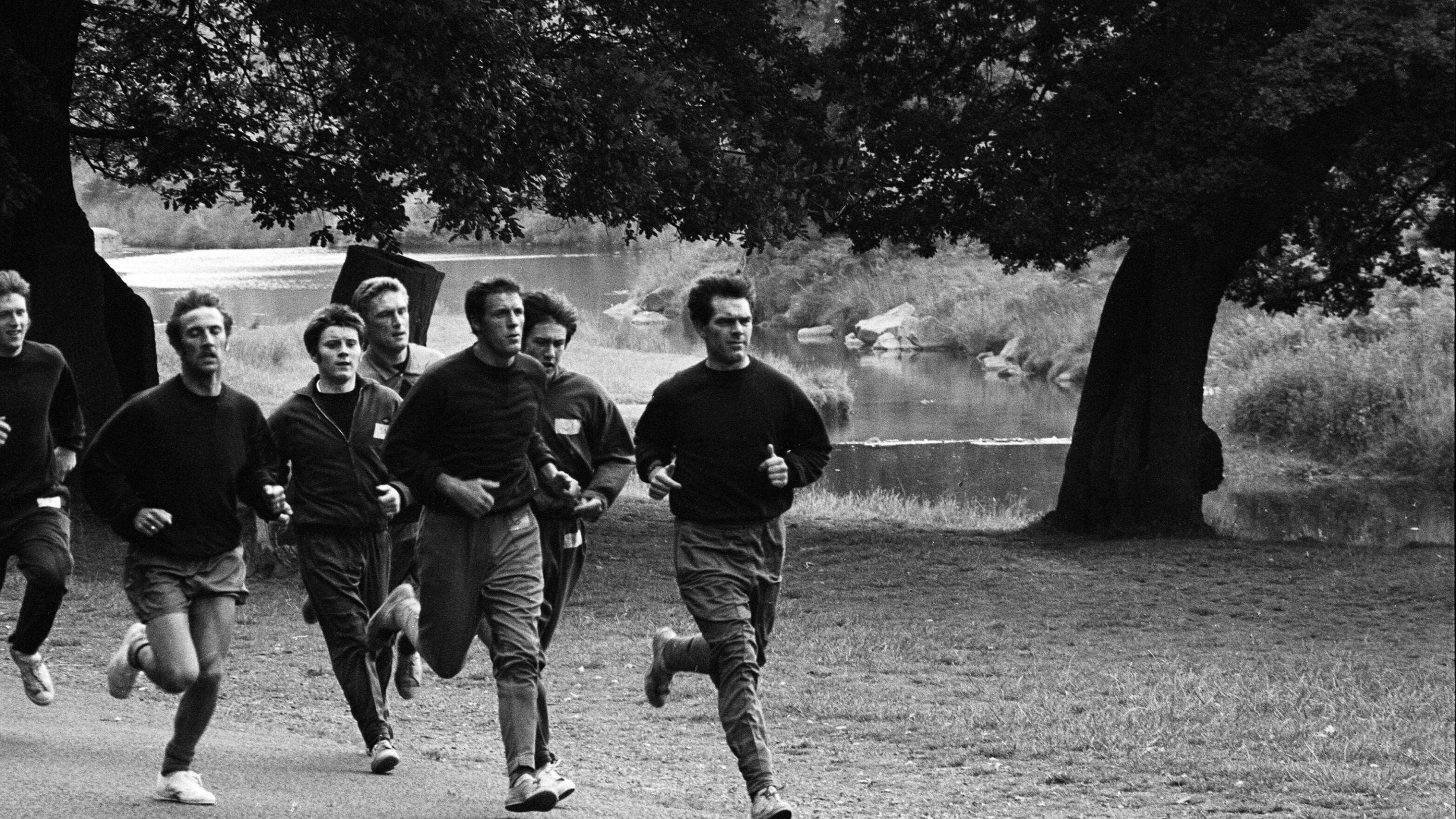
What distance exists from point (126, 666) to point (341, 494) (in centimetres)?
103

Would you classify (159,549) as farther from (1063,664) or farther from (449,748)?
(1063,664)

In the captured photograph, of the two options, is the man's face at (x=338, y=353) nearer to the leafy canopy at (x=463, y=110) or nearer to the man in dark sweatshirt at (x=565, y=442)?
the man in dark sweatshirt at (x=565, y=442)

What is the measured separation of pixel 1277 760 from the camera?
25.6ft

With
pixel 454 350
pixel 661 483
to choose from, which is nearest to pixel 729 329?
pixel 661 483

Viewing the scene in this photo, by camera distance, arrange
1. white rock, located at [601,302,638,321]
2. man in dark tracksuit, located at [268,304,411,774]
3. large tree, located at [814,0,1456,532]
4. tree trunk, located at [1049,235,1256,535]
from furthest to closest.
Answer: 1. white rock, located at [601,302,638,321]
2. tree trunk, located at [1049,235,1256,535]
3. large tree, located at [814,0,1456,532]
4. man in dark tracksuit, located at [268,304,411,774]

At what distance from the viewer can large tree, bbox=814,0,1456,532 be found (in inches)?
577

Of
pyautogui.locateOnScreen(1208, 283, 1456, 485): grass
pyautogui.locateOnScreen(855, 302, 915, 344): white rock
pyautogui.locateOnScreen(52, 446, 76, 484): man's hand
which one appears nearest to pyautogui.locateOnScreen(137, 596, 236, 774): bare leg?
pyautogui.locateOnScreen(52, 446, 76, 484): man's hand

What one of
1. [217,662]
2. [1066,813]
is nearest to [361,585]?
[217,662]

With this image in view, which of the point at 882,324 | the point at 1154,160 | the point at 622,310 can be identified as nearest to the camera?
the point at 1154,160

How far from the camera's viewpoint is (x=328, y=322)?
6906 millimetres

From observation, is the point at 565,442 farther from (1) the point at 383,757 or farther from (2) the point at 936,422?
(2) the point at 936,422

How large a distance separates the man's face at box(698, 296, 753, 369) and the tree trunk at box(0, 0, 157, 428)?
9178mm

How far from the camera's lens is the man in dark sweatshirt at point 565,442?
6672mm

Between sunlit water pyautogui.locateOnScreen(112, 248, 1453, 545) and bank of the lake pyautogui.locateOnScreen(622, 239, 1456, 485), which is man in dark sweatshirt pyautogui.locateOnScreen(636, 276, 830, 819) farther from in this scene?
sunlit water pyautogui.locateOnScreen(112, 248, 1453, 545)
